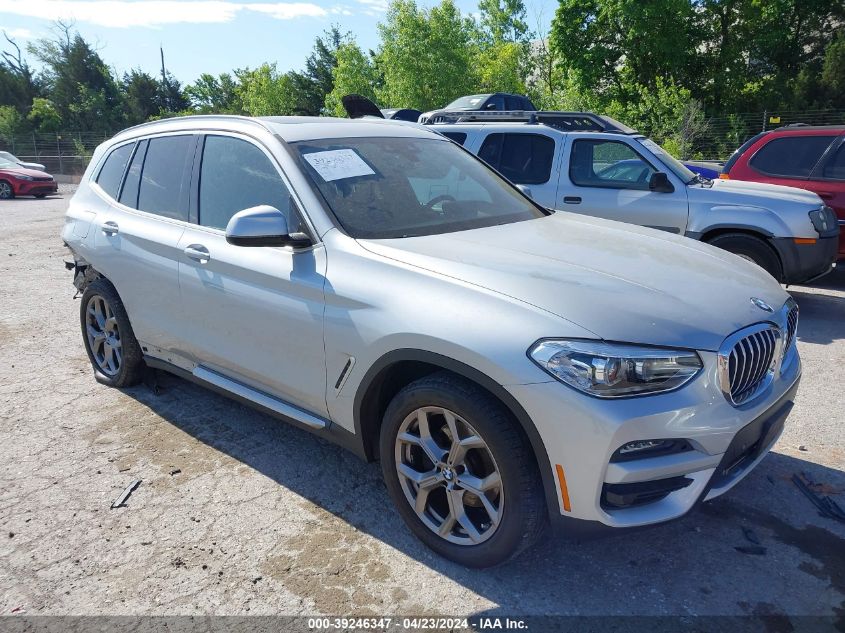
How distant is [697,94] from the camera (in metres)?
33.1

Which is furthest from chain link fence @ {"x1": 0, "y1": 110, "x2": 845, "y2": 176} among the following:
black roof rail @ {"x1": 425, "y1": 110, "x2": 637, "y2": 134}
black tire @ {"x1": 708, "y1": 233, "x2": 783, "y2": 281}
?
black tire @ {"x1": 708, "y1": 233, "x2": 783, "y2": 281}

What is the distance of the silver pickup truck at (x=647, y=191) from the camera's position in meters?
6.32

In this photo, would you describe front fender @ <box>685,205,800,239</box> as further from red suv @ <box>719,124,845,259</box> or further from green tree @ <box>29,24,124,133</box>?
green tree @ <box>29,24,124,133</box>

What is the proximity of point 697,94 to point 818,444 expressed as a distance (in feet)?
111

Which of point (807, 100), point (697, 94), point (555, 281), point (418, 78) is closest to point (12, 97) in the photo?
point (418, 78)

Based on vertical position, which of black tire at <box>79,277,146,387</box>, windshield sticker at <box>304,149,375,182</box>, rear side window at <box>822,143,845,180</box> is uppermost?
windshield sticker at <box>304,149,375,182</box>

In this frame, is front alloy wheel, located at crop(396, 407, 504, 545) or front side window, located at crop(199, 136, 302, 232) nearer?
front alloy wheel, located at crop(396, 407, 504, 545)

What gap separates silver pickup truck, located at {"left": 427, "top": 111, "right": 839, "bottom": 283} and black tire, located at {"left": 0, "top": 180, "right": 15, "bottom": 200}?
1851 cm

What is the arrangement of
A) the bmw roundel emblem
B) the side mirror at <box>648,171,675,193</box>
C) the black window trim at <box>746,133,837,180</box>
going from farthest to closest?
the black window trim at <box>746,133,837,180</box> → the side mirror at <box>648,171,675,193</box> → the bmw roundel emblem

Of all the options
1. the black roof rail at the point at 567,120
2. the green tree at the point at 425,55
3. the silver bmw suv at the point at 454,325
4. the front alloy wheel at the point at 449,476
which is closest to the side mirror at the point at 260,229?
the silver bmw suv at the point at 454,325

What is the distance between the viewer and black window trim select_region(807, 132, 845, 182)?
24.6 feet

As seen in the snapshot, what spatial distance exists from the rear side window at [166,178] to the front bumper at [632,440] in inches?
101

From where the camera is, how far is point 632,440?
7.23 ft

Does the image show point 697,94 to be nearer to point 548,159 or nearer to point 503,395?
point 548,159
